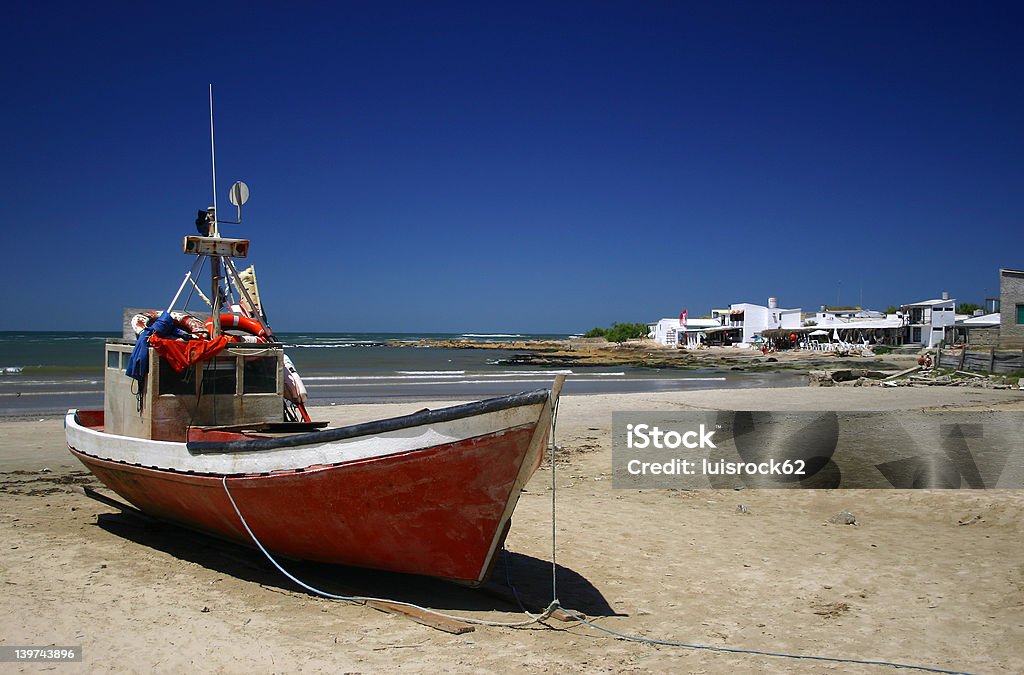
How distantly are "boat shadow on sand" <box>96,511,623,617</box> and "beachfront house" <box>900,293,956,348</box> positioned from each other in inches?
2156

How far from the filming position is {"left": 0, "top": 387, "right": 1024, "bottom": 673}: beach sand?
538 cm

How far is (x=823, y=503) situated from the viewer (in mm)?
10219

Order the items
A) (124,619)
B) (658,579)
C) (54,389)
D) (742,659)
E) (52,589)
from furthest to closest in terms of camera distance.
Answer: (54,389) < (658,579) < (52,589) < (124,619) < (742,659)

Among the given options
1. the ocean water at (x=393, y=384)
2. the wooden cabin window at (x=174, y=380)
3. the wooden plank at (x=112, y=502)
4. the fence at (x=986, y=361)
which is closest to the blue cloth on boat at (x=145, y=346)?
the wooden cabin window at (x=174, y=380)

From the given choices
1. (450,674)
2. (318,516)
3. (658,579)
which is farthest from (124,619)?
(658,579)

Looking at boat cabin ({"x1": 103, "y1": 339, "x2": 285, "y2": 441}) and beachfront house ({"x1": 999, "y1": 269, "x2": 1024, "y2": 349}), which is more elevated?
beachfront house ({"x1": 999, "y1": 269, "x2": 1024, "y2": 349})

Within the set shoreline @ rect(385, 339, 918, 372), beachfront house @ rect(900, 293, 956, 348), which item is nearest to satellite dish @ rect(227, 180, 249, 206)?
shoreline @ rect(385, 339, 918, 372)

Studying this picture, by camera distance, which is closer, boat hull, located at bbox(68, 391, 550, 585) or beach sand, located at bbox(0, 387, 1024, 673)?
beach sand, located at bbox(0, 387, 1024, 673)

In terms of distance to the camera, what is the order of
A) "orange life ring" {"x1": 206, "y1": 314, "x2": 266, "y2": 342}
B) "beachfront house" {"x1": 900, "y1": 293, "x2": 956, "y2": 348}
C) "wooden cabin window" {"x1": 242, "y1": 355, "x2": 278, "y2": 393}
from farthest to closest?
"beachfront house" {"x1": 900, "y1": 293, "x2": 956, "y2": 348} < "orange life ring" {"x1": 206, "y1": 314, "x2": 266, "y2": 342} < "wooden cabin window" {"x1": 242, "y1": 355, "x2": 278, "y2": 393}

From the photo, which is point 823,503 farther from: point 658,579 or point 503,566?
point 503,566

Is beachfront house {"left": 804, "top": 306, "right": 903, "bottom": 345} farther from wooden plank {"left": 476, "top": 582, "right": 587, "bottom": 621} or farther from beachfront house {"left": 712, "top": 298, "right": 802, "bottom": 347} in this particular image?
wooden plank {"left": 476, "top": 582, "right": 587, "bottom": 621}

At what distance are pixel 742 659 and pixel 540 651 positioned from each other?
58.1 inches

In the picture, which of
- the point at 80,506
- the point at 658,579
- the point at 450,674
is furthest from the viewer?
the point at 80,506

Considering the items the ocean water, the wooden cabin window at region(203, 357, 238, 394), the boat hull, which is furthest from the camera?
the ocean water
